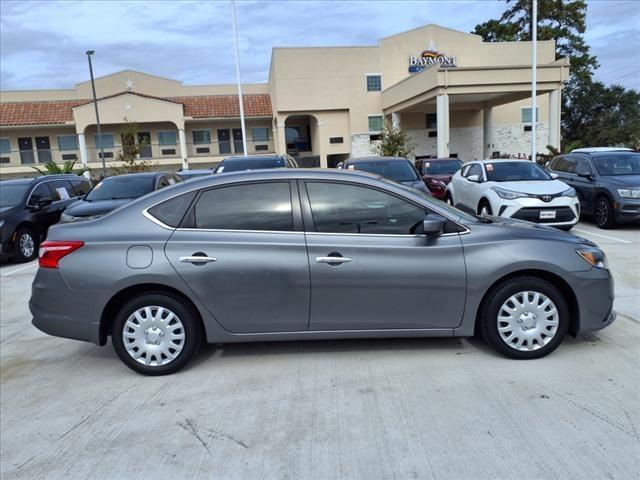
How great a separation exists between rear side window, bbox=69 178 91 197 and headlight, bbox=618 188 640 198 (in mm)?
12692

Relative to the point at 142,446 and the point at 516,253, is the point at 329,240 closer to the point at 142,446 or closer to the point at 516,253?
the point at 516,253

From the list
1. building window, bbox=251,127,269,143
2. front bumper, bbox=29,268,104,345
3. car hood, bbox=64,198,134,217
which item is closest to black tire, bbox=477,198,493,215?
car hood, bbox=64,198,134,217

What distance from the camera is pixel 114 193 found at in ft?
34.8

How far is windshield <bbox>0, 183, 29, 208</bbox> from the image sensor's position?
10.5 m

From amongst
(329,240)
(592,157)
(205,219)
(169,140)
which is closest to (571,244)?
(329,240)

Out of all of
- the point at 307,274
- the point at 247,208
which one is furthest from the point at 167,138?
the point at 307,274

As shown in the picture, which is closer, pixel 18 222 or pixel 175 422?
pixel 175 422

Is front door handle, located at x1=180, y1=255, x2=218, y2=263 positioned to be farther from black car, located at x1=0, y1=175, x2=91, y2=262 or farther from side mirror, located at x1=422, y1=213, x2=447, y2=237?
black car, located at x1=0, y1=175, x2=91, y2=262

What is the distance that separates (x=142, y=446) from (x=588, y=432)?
110 inches

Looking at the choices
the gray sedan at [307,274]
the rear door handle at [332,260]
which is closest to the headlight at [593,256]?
the gray sedan at [307,274]

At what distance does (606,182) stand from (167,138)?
1217 inches

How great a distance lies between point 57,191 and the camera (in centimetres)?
1220

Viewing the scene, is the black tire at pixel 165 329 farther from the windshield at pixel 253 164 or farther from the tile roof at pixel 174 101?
the tile roof at pixel 174 101

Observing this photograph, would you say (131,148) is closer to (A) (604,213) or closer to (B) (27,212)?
(B) (27,212)
